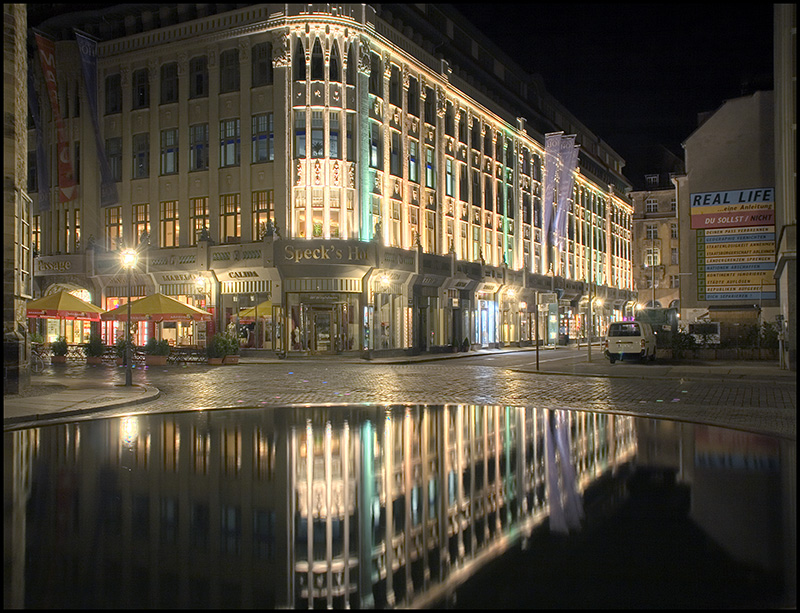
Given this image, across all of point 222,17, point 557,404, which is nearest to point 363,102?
point 222,17

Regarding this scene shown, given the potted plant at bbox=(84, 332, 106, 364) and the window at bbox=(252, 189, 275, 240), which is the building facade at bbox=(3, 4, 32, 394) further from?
the window at bbox=(252, 189, 275, 240)

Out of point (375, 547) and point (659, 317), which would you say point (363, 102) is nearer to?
point (659, 317)

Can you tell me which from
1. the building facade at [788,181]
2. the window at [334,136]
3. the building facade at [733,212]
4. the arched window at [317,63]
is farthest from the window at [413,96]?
the building facade at [788,181]

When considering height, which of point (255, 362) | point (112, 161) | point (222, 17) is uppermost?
point (222, 17)

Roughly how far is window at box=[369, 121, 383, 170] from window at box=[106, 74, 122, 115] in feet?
52.2

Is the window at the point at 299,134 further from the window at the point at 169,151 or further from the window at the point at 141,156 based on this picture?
the window at the point at 141,156

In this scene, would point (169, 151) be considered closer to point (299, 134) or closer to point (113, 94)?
point (113, 94)

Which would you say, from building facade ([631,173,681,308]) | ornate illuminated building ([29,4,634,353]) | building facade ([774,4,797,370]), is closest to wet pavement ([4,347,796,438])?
building facade ([774,4,797,370])

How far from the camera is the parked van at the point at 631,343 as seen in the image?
3197 centimetres

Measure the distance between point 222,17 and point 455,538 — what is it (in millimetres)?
Result: 40371

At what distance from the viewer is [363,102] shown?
4100cm

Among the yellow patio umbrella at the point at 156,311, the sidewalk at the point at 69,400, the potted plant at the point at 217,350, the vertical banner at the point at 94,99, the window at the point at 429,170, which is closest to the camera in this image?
the sidewalk at the point at 69,400

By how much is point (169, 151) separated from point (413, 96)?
620 inches

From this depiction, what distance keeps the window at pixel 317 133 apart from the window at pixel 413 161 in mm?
7711
